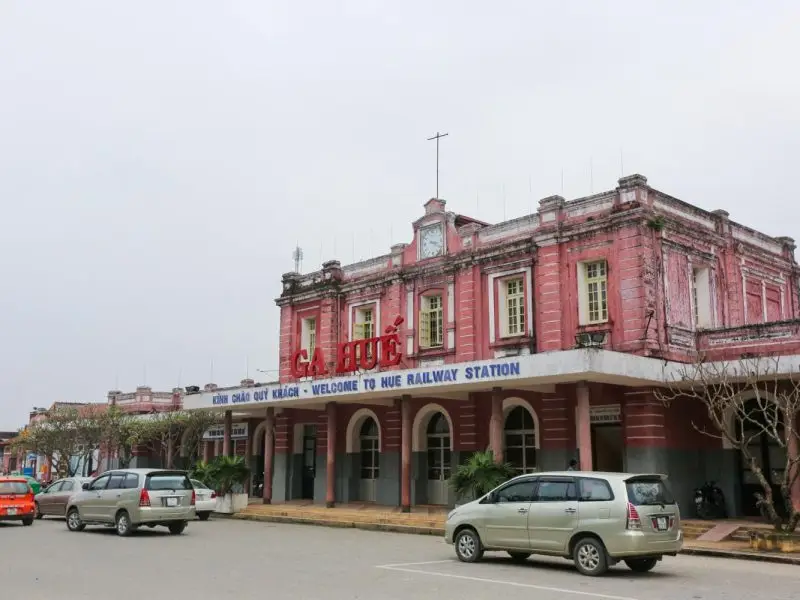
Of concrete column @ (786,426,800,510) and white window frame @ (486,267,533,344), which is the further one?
white window frame @ (486,267,533,344)

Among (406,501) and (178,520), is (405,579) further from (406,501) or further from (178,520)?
(406,501)

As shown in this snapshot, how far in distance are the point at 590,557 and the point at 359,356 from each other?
1500cm

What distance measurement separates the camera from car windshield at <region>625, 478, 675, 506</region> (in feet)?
39.2

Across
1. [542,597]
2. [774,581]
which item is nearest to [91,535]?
[542,597]

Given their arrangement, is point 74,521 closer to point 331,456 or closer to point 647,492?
point 331,456

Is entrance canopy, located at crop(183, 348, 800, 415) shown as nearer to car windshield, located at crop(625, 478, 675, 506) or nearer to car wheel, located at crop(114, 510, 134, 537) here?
car windshield, located at crop(625, 478, 675, 506)

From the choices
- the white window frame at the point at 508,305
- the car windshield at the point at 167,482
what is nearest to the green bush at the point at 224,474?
the car windshield at the point at 167,482

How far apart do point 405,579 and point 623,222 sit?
1276 cm

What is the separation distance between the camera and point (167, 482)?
1834 centimetres

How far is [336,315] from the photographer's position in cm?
2948

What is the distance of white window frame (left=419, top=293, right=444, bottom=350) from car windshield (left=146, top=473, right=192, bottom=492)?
9.58 metres

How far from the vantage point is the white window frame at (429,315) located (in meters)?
26.0

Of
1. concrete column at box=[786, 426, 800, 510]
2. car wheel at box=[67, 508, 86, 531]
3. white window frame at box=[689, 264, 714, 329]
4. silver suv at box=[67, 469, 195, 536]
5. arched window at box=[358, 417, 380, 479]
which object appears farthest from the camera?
arched window at box=[358, 417, 380, 479]

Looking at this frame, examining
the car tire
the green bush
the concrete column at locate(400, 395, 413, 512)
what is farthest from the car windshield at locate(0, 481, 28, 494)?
the concrete column at locate(400, 395, 413, 512)
